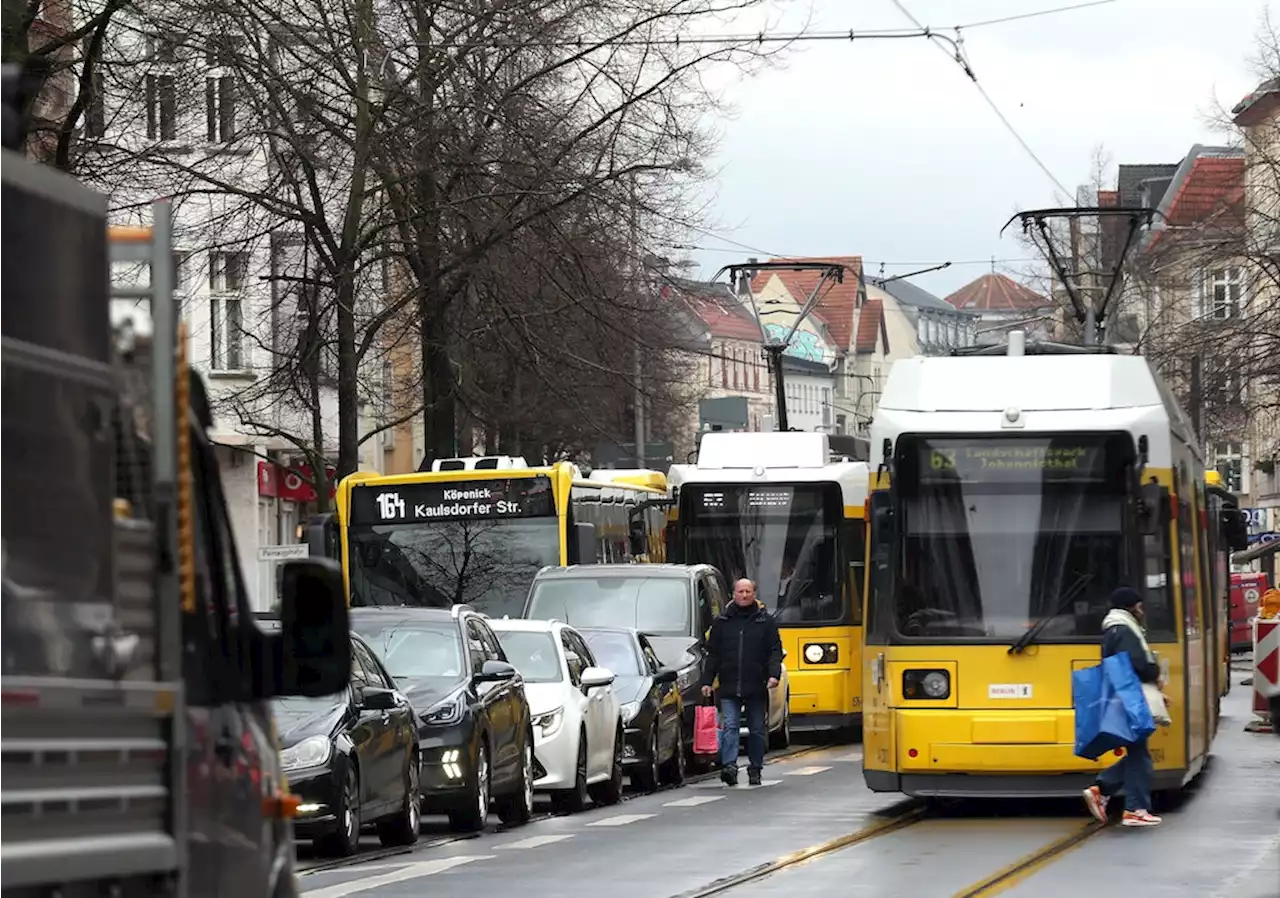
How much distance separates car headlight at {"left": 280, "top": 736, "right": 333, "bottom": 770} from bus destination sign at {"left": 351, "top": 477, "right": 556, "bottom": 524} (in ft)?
41.8

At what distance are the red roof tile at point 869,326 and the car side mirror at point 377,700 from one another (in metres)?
153

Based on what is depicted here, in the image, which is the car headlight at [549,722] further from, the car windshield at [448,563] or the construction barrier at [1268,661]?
the car windshield at [448,563]

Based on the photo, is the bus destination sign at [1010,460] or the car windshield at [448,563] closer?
the bus destination sign at [1010,460]

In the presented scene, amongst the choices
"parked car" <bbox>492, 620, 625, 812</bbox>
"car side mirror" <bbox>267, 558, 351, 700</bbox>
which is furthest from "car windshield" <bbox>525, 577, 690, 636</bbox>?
"car side mirror" <bbox>267, 558, 351, 700</bbox>

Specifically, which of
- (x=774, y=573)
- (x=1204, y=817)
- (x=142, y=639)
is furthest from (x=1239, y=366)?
(x=142, y=639)

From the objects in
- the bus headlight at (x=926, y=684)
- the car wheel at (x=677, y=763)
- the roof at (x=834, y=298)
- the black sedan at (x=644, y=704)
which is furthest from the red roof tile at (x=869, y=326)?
the bus headlight at (x=926, y=684)

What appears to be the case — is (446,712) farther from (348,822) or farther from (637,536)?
(637,536)

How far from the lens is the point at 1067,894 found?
13156 mm

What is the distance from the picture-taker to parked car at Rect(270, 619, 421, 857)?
1575cm

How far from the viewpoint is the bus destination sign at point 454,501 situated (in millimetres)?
28547

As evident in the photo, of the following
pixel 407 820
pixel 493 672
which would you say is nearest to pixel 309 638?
pixel 407 820

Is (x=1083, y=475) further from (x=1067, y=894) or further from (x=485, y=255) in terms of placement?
(x=485, y=255)

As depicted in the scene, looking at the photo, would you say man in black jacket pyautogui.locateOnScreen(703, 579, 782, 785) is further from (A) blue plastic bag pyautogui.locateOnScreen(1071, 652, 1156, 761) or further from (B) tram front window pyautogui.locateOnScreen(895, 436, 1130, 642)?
(A) blue plastic bag pyautogui.locateOnScreen(1071, 652, 1156, 761)

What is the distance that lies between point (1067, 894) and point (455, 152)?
19149 millimetres
